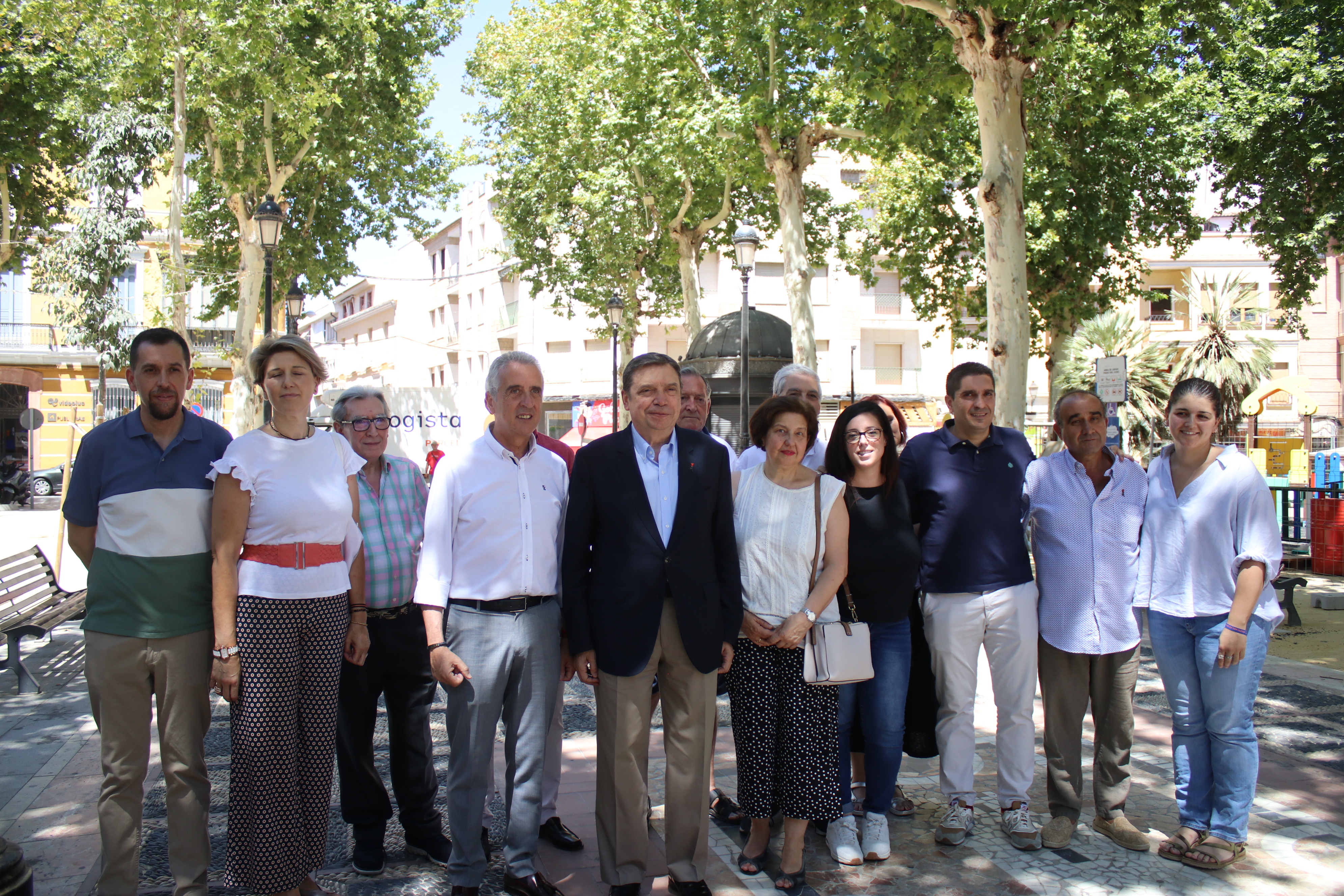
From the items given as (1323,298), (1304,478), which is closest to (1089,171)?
(1304,478)

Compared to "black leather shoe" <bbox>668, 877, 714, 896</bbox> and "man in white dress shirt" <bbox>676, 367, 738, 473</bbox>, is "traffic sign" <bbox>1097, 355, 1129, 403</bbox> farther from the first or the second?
"black leather shoe" <bbox>668, 877, 714, 896</bbox>

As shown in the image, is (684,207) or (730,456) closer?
(730,456)

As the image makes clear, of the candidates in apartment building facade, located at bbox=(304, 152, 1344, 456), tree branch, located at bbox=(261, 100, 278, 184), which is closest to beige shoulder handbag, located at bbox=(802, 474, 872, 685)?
tree branch, located at bbox=(261, 100, 278, 184)

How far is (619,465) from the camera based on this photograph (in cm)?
372

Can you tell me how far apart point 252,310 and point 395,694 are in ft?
62.2

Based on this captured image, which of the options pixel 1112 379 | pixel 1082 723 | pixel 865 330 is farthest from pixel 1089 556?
pixel 865 330

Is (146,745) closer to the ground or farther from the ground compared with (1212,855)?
farther from the ground

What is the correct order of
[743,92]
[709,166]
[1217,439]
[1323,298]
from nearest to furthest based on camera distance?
[743,92] → [709,166] → [1217,439] → [1323,298]

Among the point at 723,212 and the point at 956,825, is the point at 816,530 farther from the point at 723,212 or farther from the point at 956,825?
the point at 723,212

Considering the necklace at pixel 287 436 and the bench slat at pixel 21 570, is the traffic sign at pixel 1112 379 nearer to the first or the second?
the necklace at pixel 287 436

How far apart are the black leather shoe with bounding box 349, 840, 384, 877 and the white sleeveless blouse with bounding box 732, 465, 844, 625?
5.99ft

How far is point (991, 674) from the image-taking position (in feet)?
14.1

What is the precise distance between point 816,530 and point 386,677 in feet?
6.33

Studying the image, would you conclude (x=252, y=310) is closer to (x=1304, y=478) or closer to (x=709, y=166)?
(x=709, y=166)
